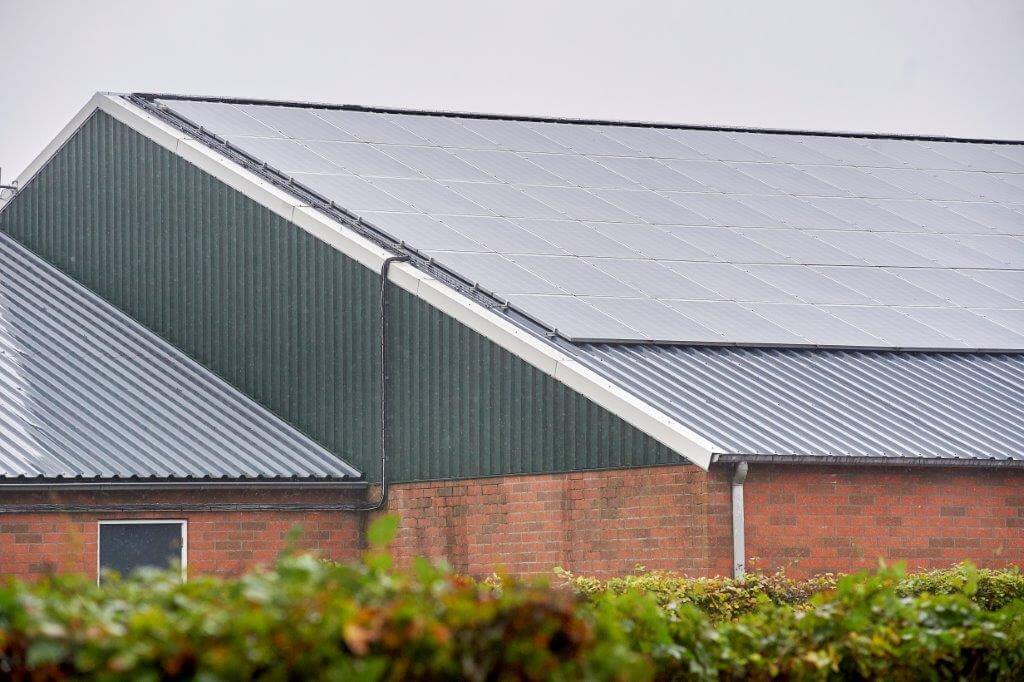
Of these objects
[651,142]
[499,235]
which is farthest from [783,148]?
[499,235]

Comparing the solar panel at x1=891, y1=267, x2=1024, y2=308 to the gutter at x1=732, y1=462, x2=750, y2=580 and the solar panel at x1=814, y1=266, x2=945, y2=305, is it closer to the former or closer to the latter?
the solar panel at x1=814, y1=266, x2=945, y2=305

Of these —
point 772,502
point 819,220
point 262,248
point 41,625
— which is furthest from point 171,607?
point 819,220

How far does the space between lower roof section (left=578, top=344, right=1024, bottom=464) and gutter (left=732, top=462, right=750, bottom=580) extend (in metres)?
0.23

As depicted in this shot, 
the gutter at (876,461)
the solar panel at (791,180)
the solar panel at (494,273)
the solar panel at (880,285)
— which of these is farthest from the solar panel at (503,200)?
the gutter at (876,461)

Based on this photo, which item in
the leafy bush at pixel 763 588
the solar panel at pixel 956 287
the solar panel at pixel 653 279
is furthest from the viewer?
the solar panel at pixel 956 287

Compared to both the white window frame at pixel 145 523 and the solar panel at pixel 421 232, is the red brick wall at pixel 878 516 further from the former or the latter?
the white window frame at pixel 145 523

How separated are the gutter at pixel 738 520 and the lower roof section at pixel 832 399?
23 cm

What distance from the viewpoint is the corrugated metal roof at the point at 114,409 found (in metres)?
20.7

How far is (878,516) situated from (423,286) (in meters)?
6.44

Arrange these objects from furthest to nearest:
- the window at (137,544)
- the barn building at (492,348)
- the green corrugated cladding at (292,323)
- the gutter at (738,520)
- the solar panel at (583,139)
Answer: the solar panel at (583,139), the window at (137,544), the green corrugated cladding at (292,323), the barn building at (492,348), the gutter at (738,520)

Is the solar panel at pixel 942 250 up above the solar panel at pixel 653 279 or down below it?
above

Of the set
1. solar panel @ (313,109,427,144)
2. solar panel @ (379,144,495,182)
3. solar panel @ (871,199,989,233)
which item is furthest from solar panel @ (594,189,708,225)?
solar panel @ (871,199,989,233)

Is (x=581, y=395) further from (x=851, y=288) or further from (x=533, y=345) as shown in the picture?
(x=851, y=288)

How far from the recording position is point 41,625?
5.97m
